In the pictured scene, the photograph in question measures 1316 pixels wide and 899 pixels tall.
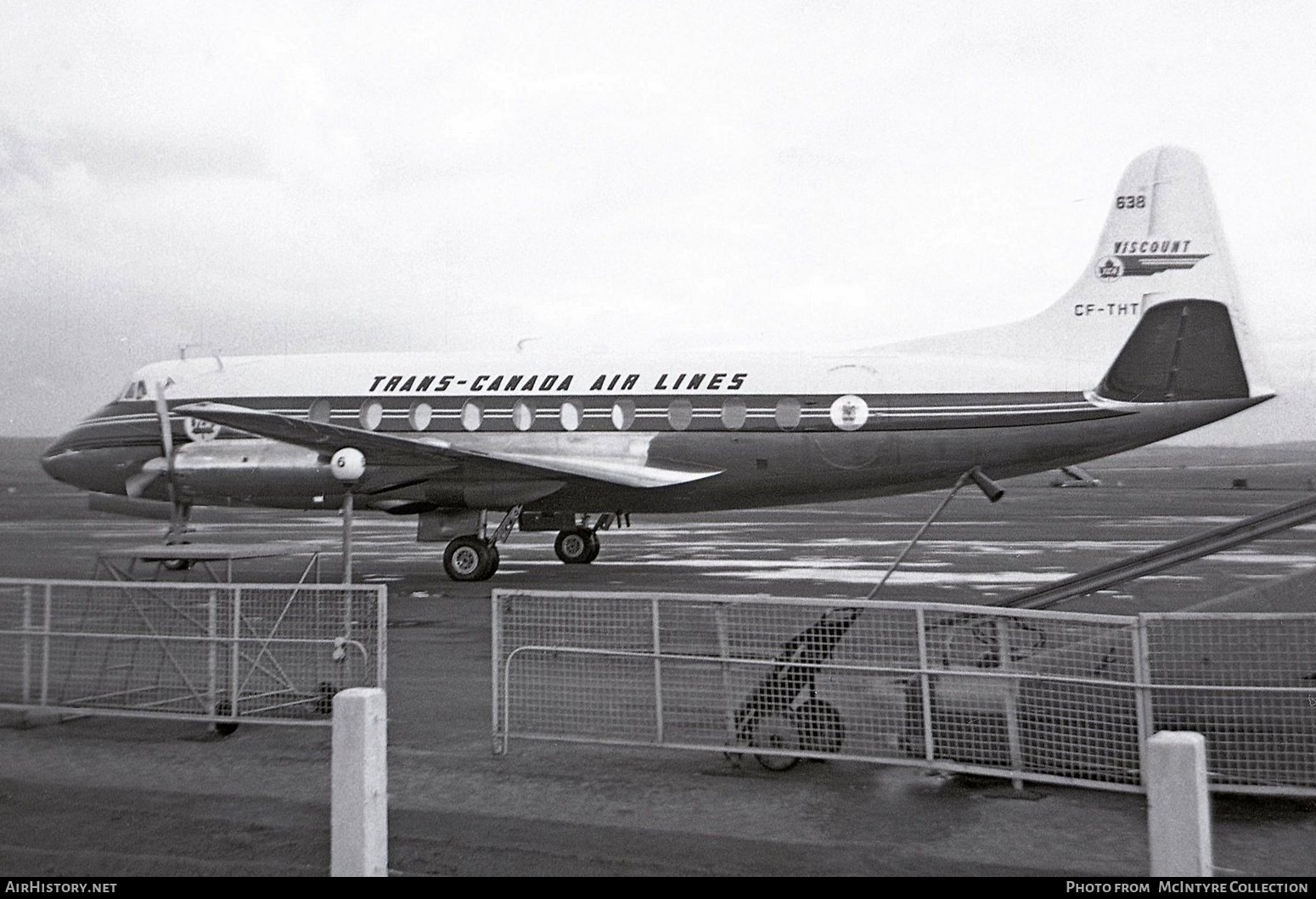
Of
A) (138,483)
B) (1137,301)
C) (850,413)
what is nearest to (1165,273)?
(1137,301)

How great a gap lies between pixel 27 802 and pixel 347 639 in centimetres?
244

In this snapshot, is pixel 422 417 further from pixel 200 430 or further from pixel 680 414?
pixel 680 414

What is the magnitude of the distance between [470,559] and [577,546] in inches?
173

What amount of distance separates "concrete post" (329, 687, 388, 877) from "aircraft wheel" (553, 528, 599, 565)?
1885cm

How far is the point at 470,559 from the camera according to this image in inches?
794

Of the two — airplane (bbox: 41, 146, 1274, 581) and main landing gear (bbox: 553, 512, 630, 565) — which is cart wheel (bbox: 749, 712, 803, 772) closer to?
airplane (bbox: 41, 146, 1274, 581)

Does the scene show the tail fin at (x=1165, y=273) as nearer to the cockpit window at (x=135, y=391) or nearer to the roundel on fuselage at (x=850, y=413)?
the roundel on fuselage at (x=850, y=413)

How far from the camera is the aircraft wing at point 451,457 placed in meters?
18.2

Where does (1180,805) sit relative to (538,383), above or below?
below

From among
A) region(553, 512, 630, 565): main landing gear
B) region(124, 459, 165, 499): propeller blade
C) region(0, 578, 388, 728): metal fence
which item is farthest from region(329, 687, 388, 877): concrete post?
region(553, 512, 630, 565): main landing gear

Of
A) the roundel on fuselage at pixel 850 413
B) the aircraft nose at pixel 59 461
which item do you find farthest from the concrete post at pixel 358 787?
the aircraft nose at pixel 59 461

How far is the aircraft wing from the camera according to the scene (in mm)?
18203
